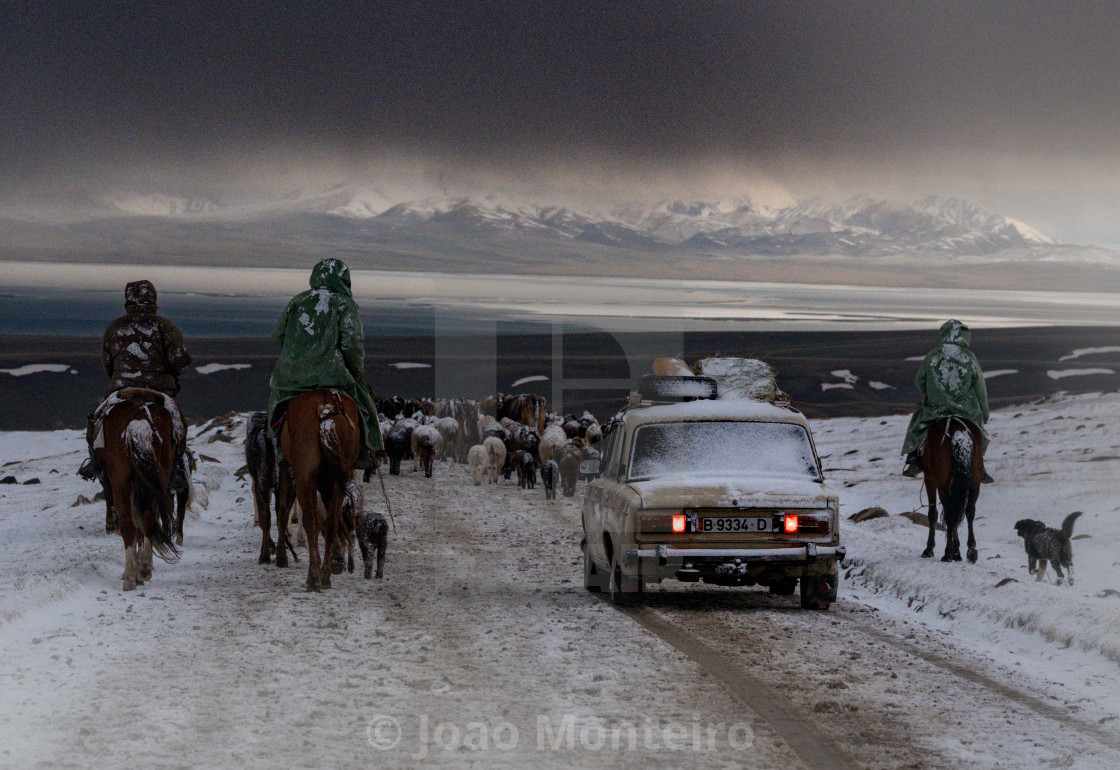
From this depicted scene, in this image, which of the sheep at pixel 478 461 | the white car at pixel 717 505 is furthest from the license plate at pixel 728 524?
the sheep at pixel 478 461

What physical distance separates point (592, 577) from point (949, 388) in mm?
5759

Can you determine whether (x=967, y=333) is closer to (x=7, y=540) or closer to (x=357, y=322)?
(x=357, y=322)

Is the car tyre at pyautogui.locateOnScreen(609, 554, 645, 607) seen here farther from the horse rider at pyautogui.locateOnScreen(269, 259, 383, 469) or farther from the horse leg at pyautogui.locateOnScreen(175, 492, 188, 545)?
the horse leg at pyautogui.locateOnScreen(175, 492, 188, 545)

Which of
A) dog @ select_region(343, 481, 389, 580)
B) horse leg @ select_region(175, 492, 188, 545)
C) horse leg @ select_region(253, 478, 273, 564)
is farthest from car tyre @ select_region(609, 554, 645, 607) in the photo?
horse leg @ select_region(175, 492, 188, 545)

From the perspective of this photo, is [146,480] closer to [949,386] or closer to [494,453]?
[949,386]

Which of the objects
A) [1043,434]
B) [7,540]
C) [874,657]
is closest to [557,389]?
[1043,434]

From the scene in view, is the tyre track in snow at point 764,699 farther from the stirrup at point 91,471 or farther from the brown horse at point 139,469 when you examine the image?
the stirrup at point 91,471

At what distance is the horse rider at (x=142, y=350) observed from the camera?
13.2m

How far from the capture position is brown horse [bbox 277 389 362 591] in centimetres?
1245

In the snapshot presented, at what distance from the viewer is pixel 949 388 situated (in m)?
16.0

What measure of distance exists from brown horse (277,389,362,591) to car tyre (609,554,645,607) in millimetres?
2884

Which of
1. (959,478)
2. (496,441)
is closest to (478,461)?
(496,441)

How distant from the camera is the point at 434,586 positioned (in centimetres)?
1297

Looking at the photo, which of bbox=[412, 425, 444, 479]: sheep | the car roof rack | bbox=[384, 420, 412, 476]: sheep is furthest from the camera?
bbox=[384, 420, 412, 476]: sheep
